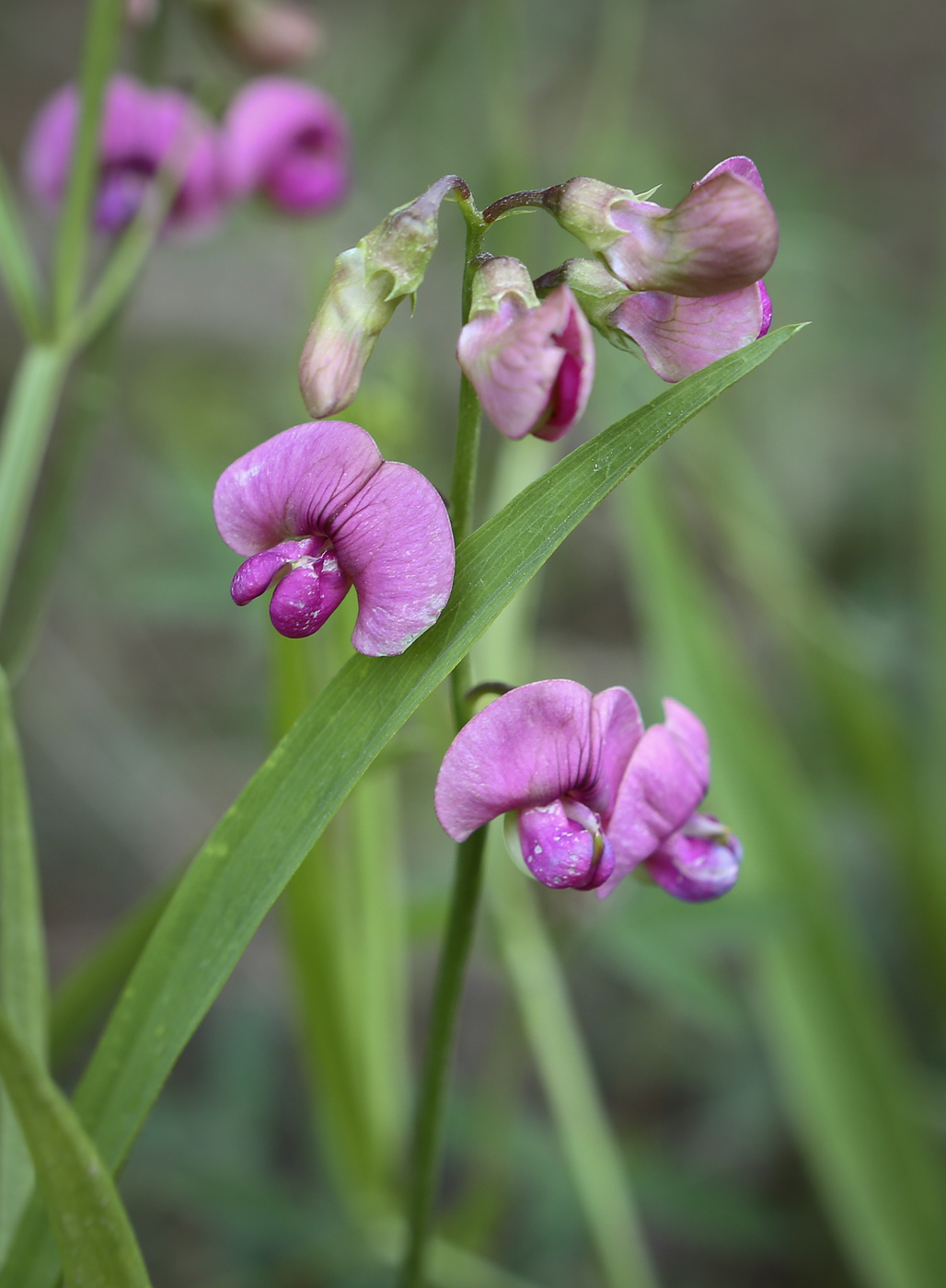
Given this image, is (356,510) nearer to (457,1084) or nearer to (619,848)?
(619,848)

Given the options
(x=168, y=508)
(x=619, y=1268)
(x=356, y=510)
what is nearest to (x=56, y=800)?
(x=168, y=508)

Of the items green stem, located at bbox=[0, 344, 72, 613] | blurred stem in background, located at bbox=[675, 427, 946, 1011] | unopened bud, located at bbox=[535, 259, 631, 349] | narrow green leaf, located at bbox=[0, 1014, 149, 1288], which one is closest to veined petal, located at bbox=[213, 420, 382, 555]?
unopened bud, located at bbox=[535, 259, 631, 349]

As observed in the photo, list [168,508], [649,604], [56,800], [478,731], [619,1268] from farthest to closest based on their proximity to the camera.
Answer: [56,800], [168,508], [649,604], [619,1268], [478,731]

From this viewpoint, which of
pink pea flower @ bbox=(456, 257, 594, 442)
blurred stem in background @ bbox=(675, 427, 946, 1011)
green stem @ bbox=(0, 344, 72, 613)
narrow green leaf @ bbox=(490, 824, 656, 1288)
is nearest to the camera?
pink pea flower @ bbox=(456, 257, 594, 442)

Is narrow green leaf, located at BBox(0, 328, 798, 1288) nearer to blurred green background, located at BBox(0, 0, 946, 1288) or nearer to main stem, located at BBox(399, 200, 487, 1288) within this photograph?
main stem, located at BBox(399, 200, 487, 1288)

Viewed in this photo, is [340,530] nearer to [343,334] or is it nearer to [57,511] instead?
[343,334]
